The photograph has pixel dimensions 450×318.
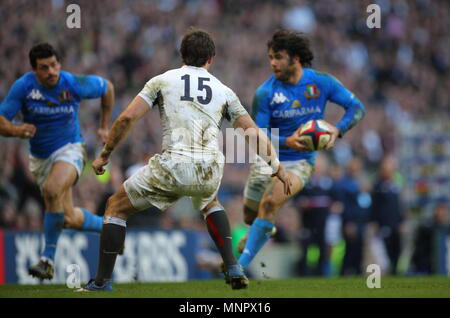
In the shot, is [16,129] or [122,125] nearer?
[122,125]

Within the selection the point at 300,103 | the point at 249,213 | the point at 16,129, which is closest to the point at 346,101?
the point at 300,103

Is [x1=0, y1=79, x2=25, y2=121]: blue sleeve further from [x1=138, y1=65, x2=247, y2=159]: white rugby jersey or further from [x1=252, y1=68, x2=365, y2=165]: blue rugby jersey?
[x1=252, y1=68, x2=365, y2=165]: blue rugby jersey

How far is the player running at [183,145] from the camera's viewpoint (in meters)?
7.27

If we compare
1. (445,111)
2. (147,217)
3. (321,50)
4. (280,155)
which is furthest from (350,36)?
(280,155)

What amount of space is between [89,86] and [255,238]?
2.56 m

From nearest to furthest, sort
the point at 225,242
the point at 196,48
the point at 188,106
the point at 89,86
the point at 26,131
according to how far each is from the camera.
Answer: the point at 188,106 → the point at 196,48 → the point at 225,242 → the point at 26,131 → the point at 89,86

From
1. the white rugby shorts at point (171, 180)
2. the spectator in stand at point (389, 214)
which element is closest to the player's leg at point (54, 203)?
the white rugby shorts at point (171, 180)

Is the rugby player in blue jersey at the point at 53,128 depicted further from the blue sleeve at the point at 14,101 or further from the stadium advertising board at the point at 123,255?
the stadium advertising board at the point at 123,255

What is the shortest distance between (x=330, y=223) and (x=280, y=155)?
799cm

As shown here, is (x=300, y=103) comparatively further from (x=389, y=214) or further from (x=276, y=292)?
(x=389, y=214)

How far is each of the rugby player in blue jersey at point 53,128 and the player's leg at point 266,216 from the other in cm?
189

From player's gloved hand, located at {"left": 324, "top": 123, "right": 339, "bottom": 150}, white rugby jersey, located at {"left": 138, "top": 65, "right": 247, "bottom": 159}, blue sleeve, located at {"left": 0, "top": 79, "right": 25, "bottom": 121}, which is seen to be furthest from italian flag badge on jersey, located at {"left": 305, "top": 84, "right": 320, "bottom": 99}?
blue sleeve, located at {"left": 0, "top": 79, "right": 25, "bottom": 121}

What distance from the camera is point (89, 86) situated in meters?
9.59

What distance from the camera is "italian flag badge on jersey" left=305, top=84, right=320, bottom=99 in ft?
31.0
